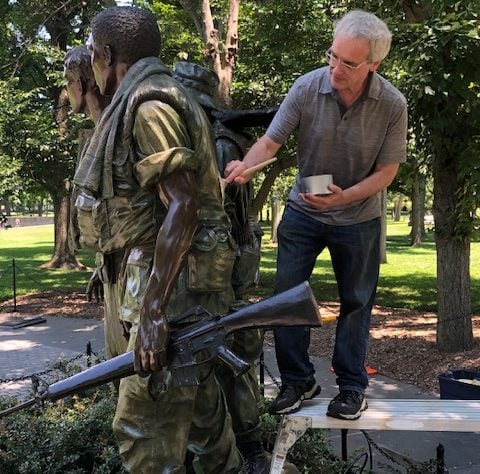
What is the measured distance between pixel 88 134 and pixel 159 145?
0.60 metres

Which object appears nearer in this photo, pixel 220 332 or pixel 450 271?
pixel 220 332

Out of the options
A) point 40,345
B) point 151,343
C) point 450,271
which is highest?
point 151,343

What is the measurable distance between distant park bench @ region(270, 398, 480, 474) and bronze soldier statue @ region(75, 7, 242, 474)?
0.46 m

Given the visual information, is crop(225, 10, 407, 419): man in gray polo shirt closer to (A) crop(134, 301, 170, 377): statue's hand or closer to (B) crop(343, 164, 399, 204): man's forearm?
(B) crop(343, 164, 399, 204): man's forearm

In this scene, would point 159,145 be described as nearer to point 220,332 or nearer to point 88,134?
point 88,134

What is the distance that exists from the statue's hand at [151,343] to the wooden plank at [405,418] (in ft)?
2.80

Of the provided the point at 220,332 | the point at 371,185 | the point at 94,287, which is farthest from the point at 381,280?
the point at 220,332

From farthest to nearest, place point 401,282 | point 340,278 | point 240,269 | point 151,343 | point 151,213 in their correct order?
point 401,282 → point 240,269 → point 340,278 → point 151,213 → point 151,343

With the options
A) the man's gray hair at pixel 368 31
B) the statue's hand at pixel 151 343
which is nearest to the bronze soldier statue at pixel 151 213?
the statue's hand at pixel 151 343

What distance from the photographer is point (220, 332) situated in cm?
274

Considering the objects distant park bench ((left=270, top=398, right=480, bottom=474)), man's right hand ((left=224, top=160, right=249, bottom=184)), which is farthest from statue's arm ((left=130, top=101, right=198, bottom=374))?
distant park bench ((left=270, top=398, right=480, bottom=474))

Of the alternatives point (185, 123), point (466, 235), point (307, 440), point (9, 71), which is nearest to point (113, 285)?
point (185, 123)

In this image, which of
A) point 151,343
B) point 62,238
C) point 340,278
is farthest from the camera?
point 62,238

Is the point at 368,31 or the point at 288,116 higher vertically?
the point at 368,31
